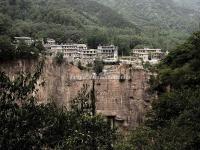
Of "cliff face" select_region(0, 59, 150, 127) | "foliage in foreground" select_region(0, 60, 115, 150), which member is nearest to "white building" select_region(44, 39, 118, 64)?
"cliff face" select_region(0, 59, 150, 127)

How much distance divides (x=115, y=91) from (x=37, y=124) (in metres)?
21.4

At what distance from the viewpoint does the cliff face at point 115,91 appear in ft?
119

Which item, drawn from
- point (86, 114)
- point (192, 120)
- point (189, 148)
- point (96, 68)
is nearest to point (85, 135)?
point (86, 114)

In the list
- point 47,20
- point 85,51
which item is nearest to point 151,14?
point 47,20

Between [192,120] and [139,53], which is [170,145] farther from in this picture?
[139,53]

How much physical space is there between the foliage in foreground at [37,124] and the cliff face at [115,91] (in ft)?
57.7

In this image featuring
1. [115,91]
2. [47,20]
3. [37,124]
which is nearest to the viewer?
[37,124]

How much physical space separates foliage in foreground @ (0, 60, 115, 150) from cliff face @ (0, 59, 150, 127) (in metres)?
17.6

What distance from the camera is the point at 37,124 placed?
52.2ft

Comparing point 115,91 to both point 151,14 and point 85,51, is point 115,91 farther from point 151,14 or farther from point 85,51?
point 151,14

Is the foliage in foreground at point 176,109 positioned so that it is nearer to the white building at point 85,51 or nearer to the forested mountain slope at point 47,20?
the forested mountain slope at point 47,20

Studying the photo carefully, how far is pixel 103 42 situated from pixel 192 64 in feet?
208

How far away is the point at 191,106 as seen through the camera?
27.6 metres

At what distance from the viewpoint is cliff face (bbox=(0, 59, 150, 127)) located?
36.3m
